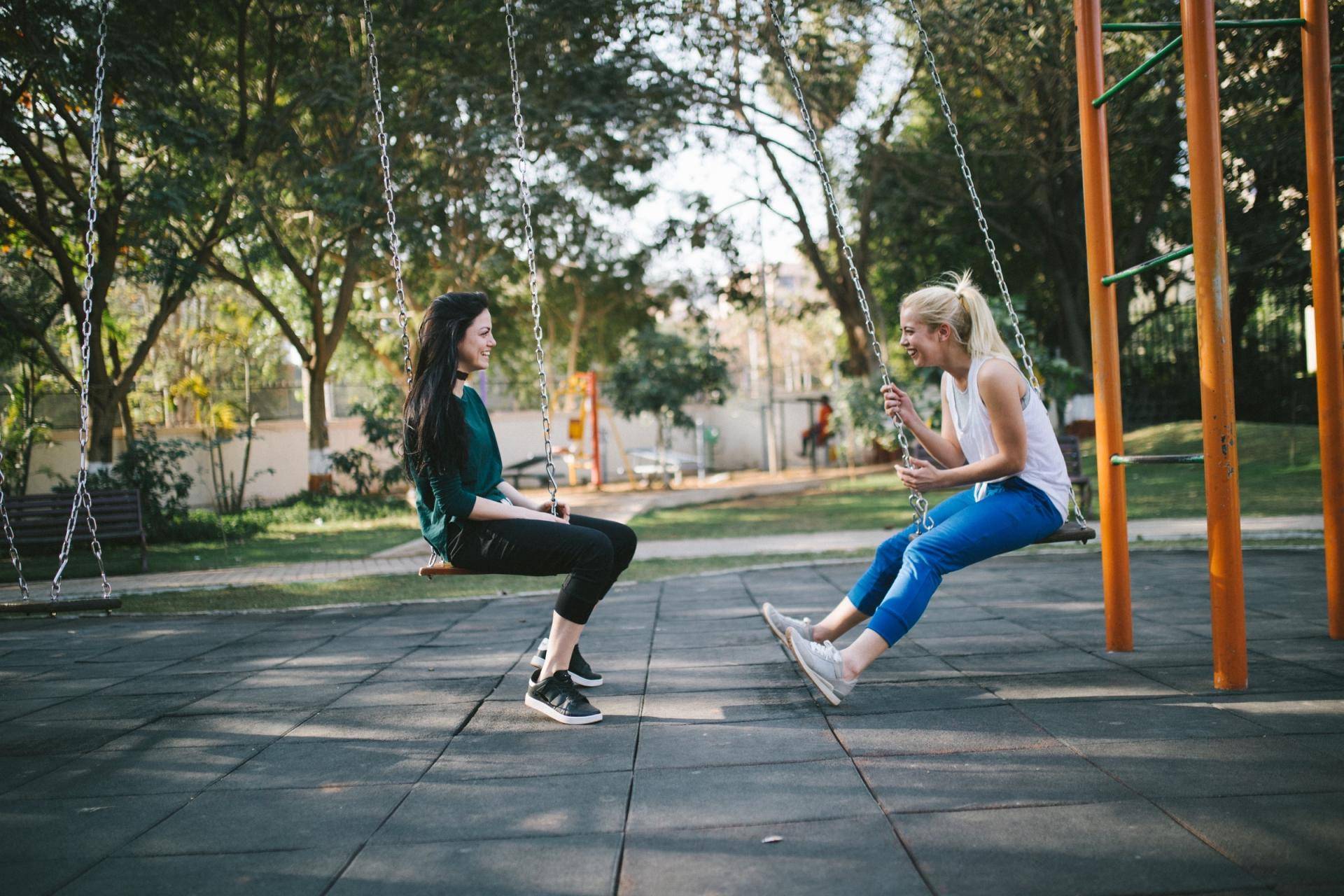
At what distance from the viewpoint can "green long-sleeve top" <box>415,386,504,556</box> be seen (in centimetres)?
356

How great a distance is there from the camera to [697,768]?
2973 millimetres

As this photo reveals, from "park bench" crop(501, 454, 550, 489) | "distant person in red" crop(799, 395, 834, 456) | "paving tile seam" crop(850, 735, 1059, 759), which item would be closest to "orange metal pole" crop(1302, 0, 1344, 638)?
"paving tile seam" crop(850, 735, 1059, 759)

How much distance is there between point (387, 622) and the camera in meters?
6.04

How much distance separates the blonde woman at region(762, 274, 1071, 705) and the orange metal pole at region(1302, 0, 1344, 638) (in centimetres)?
131

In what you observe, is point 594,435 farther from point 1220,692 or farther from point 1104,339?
point 1220,692

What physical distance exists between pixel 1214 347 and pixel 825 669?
183 cm

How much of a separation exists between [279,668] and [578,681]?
1628 mm

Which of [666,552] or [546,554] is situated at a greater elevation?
[546,554]

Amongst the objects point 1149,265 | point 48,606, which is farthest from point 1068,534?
point 48,606

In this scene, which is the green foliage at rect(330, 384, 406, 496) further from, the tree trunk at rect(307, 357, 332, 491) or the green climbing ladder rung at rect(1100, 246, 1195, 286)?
the green climbing ladder rung at rect(1100, 246, 1195, 286)

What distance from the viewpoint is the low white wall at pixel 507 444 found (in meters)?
18.1

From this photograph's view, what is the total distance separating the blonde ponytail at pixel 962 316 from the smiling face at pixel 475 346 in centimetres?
157

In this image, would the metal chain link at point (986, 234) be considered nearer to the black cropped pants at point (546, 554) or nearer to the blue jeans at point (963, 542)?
the blue jeans at point (963, 542)

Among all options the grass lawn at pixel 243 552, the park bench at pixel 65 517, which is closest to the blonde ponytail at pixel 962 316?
the grass lawn at pixel 243 552
